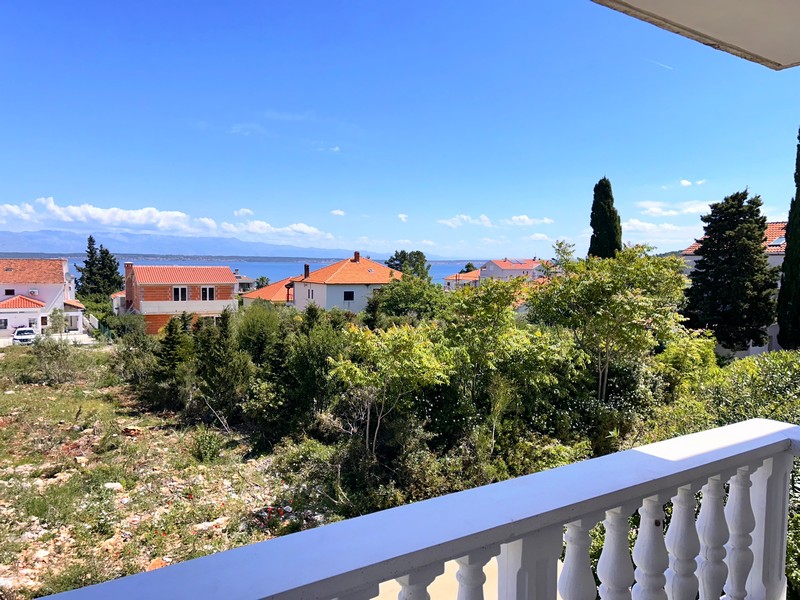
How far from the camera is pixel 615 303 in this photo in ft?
20.7

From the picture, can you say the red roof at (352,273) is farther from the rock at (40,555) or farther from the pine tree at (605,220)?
the rock at (40,555)

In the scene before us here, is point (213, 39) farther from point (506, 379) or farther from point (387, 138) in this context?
point (387, 138)

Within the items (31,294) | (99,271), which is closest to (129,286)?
(31,294)

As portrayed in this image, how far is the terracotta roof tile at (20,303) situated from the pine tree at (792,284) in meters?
16.5

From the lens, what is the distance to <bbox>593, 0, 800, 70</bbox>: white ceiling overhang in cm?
85

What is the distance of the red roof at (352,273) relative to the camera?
71.5 feet

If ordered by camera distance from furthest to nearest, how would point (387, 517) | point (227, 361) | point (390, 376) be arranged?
point (227, 361)
point (390, 376)
point (387, 517)

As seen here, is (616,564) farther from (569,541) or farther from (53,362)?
(53,362)

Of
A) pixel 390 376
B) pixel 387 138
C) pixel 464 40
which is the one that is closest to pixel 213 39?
pixel 464 40

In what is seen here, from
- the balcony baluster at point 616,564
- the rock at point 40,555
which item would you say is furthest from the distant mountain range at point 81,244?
the balcony baluster at point 616,564

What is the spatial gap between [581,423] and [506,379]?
112 centimetres

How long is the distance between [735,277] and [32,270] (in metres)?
17.2

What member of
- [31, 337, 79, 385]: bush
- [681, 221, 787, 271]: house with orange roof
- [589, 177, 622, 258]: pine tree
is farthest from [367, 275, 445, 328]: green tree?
[31, 337, 79, 385]: bush

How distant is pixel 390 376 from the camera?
223 inches
